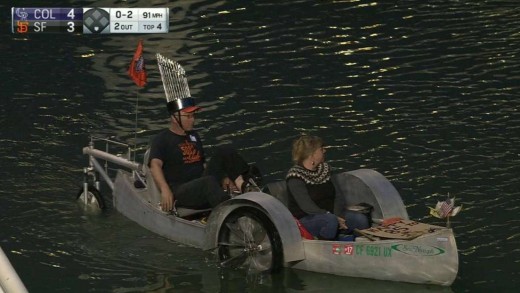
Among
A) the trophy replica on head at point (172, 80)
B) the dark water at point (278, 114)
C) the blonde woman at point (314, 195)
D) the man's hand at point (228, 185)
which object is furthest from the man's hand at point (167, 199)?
the blonde woman at point (314, 195)

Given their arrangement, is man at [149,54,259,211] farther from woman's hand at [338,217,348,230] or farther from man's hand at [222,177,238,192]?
woman's hand at [338,217,348,230]

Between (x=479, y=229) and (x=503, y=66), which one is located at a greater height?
(x=503, y=66)

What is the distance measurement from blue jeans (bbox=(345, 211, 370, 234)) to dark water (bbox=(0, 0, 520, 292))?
0.81 m

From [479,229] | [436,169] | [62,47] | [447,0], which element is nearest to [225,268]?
[479,229]

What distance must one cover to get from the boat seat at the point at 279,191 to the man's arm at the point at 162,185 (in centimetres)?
133

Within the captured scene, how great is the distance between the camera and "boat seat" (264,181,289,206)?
1417 cm

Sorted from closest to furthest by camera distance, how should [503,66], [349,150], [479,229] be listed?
[479,229], [349,150], [503,66]

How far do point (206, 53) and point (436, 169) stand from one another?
943 centimetres

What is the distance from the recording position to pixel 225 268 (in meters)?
13.6

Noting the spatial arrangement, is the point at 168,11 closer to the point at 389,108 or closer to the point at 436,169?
the point at 389,108

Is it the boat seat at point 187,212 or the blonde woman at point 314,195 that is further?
the boat seat at point 187,212

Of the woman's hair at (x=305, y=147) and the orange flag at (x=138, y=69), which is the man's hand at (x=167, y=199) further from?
the orange flag at (x=138, y=69)

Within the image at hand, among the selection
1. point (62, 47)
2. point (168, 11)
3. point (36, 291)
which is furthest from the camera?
point (168, 11)

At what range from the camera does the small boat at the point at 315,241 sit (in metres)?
12.4
